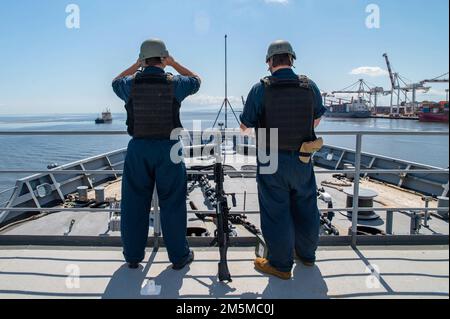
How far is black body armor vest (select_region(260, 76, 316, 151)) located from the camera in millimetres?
2156

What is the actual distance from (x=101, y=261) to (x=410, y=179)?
28.5ft

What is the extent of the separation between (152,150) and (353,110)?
311ft

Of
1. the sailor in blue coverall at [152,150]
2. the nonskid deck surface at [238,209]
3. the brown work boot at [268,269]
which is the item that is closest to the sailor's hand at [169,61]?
the sailor in blue coverall at [152,150]

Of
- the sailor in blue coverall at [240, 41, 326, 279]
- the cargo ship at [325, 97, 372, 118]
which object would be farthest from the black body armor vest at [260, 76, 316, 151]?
the cargo ship at [325, 97, 372, 118]

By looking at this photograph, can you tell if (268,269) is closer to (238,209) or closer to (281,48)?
(281,48)

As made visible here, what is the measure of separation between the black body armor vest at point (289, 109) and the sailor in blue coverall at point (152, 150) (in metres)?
0.57

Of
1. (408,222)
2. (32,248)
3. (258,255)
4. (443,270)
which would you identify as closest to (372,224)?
(408,222)

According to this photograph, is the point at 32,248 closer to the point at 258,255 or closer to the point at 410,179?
the point at 258,255

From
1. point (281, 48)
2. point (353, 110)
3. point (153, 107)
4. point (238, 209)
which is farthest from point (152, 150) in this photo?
point (353, 110)

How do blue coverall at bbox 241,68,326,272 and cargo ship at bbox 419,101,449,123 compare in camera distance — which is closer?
cargo ship at bbox 419,101,449,123

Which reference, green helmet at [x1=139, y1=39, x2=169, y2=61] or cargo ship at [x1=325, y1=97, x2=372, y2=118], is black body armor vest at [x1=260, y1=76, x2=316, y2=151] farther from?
cargo ship at [x1=325, y1=97, x2=372, y2=118]

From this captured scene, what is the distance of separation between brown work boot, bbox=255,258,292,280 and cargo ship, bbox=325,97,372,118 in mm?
89024
